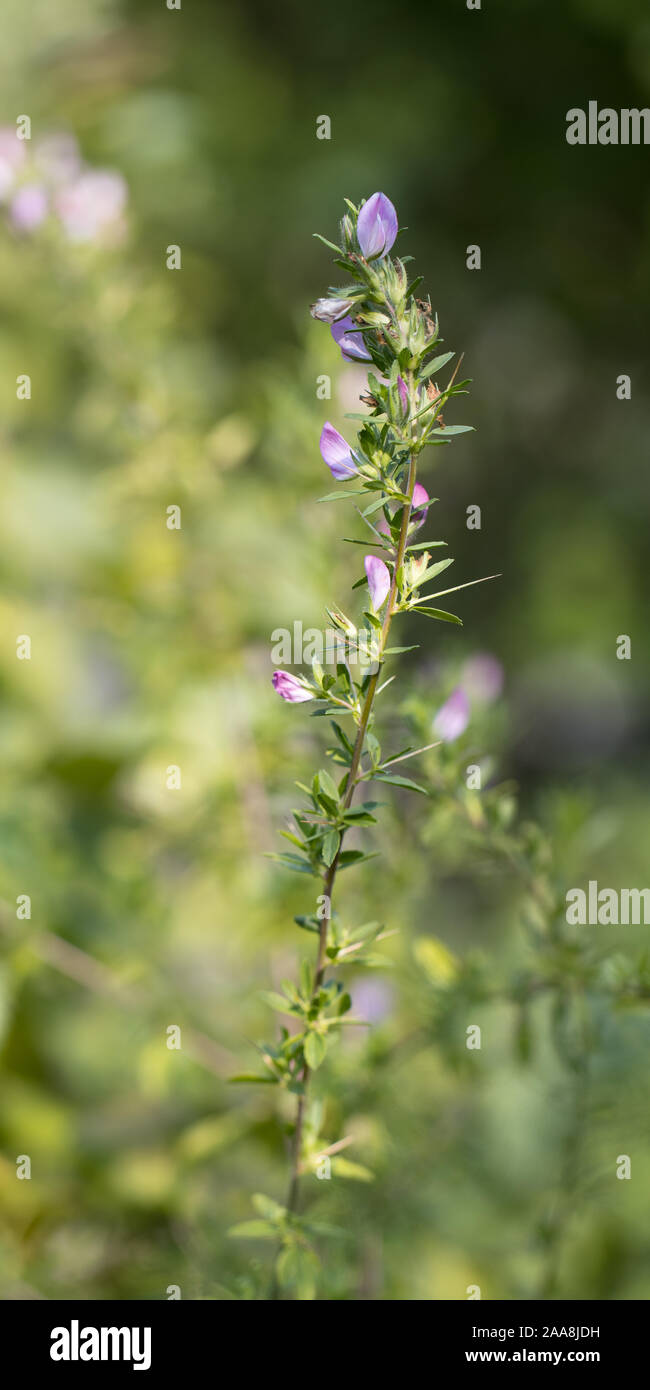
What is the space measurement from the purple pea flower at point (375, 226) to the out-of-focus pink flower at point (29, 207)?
843 millimetres

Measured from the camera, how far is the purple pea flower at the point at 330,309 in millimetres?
505

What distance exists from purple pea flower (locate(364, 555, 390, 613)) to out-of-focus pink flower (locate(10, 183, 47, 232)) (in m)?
0.91

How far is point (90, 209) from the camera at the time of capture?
1.24 meters

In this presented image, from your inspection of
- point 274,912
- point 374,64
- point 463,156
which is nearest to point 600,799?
point 274,912

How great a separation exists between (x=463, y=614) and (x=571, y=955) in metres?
1.64

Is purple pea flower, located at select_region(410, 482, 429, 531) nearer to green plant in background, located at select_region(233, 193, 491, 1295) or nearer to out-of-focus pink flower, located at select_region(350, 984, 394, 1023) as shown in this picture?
green plant in background, located at select_region(233, 193, 491, 1295)

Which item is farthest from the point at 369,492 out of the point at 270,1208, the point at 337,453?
the point at 270,1208

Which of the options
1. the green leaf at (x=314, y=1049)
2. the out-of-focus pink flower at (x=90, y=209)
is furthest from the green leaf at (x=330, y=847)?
the out-of-focus pink flower at (x=90, y=209)

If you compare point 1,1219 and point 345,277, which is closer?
point 1,1219

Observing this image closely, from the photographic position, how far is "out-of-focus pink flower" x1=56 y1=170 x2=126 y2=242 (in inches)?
48.3

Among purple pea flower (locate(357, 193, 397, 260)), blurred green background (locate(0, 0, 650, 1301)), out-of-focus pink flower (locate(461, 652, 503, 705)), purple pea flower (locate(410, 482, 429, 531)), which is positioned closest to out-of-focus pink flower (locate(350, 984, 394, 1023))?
blurred green background (locate(0, 0, 650, 1301))

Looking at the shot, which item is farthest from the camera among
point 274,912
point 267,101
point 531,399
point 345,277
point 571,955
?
point 531,399
